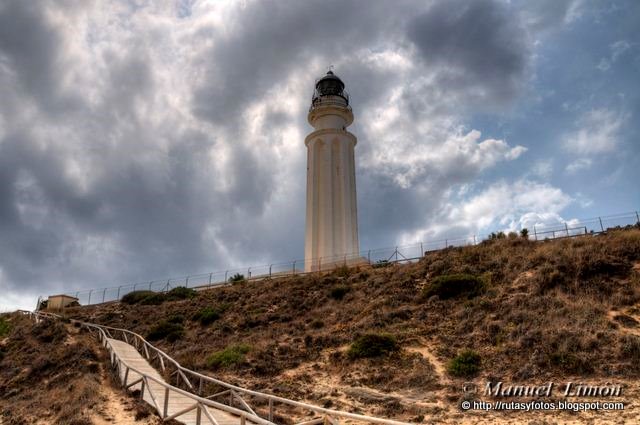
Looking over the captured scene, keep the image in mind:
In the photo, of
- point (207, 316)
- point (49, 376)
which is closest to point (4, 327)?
point (49, 376)

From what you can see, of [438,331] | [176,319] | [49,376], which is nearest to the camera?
[438,331]

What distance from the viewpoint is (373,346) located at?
1778cm

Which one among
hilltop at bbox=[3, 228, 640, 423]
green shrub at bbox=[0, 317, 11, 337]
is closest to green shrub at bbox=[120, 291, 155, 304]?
green shrub at bbox=[0, 317, 11, 337]

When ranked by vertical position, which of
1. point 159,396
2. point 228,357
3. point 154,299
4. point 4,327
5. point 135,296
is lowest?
point 159,396

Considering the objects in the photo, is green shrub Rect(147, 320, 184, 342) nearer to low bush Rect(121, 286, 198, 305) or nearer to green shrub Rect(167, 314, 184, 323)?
green shrub Rect(167, 314, 184, 323)

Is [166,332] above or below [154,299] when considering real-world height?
below

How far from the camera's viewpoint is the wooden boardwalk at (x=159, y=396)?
12774mm

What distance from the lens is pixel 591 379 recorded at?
12977mm

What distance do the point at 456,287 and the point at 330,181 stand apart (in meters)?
24.8

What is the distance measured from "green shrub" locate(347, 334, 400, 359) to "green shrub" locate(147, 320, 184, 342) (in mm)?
11743

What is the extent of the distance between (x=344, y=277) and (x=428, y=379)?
1683cm

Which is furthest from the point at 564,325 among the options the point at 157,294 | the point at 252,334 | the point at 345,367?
the point at 157,294

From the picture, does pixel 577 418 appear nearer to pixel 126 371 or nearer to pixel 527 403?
pixel 527 403

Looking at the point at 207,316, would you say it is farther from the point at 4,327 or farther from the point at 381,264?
the point at 4,327
